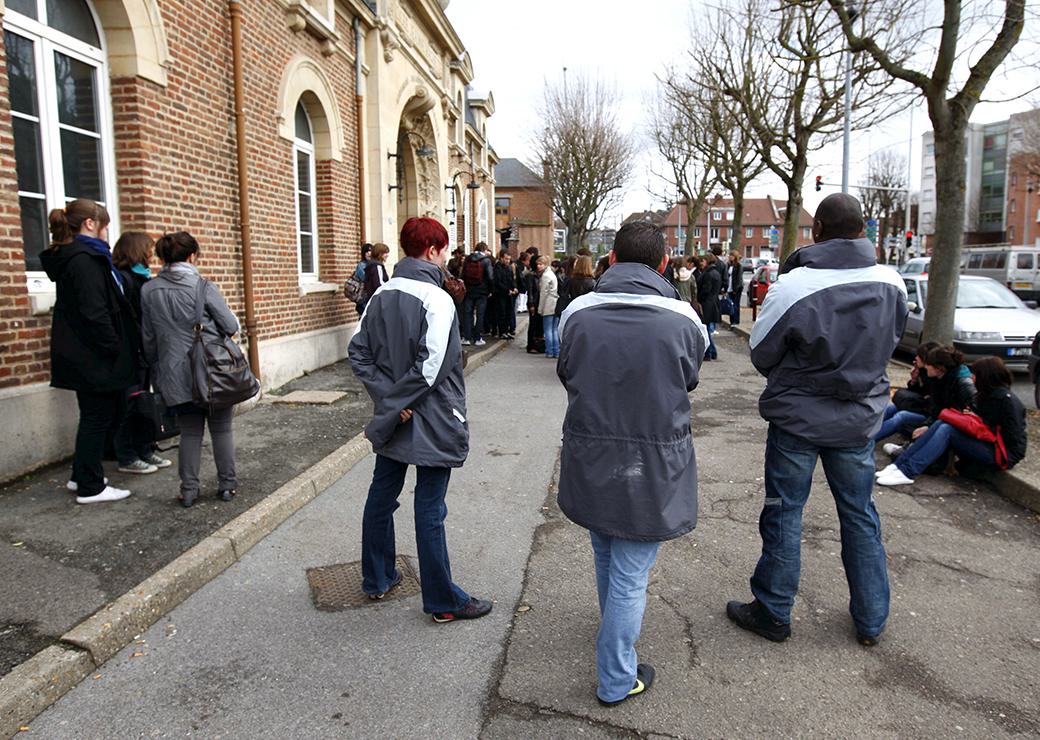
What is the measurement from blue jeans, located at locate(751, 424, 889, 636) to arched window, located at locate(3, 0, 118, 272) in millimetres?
5642

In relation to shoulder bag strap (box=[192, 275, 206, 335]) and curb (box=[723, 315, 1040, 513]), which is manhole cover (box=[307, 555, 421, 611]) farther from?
curb (box=[723, 315, 1040, 513])

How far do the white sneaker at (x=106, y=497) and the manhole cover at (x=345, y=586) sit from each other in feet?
5.46

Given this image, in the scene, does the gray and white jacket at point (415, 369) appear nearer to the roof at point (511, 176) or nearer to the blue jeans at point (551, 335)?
the blue jeans at point (551, 335)

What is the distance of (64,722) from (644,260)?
2.77 meters

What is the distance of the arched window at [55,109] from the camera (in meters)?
5.55

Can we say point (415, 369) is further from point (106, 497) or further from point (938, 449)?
point (938, 449)

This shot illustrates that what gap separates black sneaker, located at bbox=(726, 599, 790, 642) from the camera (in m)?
3.35

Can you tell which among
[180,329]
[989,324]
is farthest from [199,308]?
[989,324]

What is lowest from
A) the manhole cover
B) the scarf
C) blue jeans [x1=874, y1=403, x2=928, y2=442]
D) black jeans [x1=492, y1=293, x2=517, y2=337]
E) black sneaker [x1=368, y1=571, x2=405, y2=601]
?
the manhole cover

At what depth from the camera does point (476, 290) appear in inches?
544

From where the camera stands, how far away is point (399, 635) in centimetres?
339

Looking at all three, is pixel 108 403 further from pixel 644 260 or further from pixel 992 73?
pixel 992 73

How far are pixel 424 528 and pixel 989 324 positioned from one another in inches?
424

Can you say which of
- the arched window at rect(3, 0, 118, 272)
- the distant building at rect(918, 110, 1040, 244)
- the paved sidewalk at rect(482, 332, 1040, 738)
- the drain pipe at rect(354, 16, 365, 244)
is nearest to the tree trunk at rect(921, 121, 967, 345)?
the paved sidewalk at rect(482, 332, 1040, 738)
